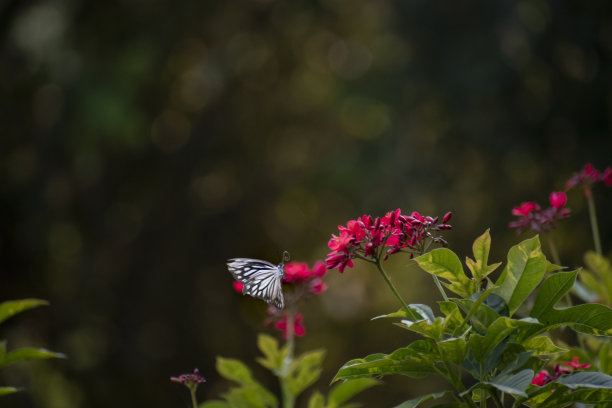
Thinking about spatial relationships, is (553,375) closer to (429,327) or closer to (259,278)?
(429,327)

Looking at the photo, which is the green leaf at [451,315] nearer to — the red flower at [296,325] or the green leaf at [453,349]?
the green leaf at [453,349]

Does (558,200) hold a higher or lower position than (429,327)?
higher

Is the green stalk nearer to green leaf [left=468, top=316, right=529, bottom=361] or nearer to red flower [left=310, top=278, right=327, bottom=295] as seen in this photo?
red flower [left=310, top=278, right=327, bottom=295]

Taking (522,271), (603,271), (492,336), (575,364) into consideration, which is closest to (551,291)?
(522,271)

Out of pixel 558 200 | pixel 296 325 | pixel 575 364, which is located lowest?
pixel 575 364

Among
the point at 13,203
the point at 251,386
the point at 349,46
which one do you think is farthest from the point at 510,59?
the point at 251,386
